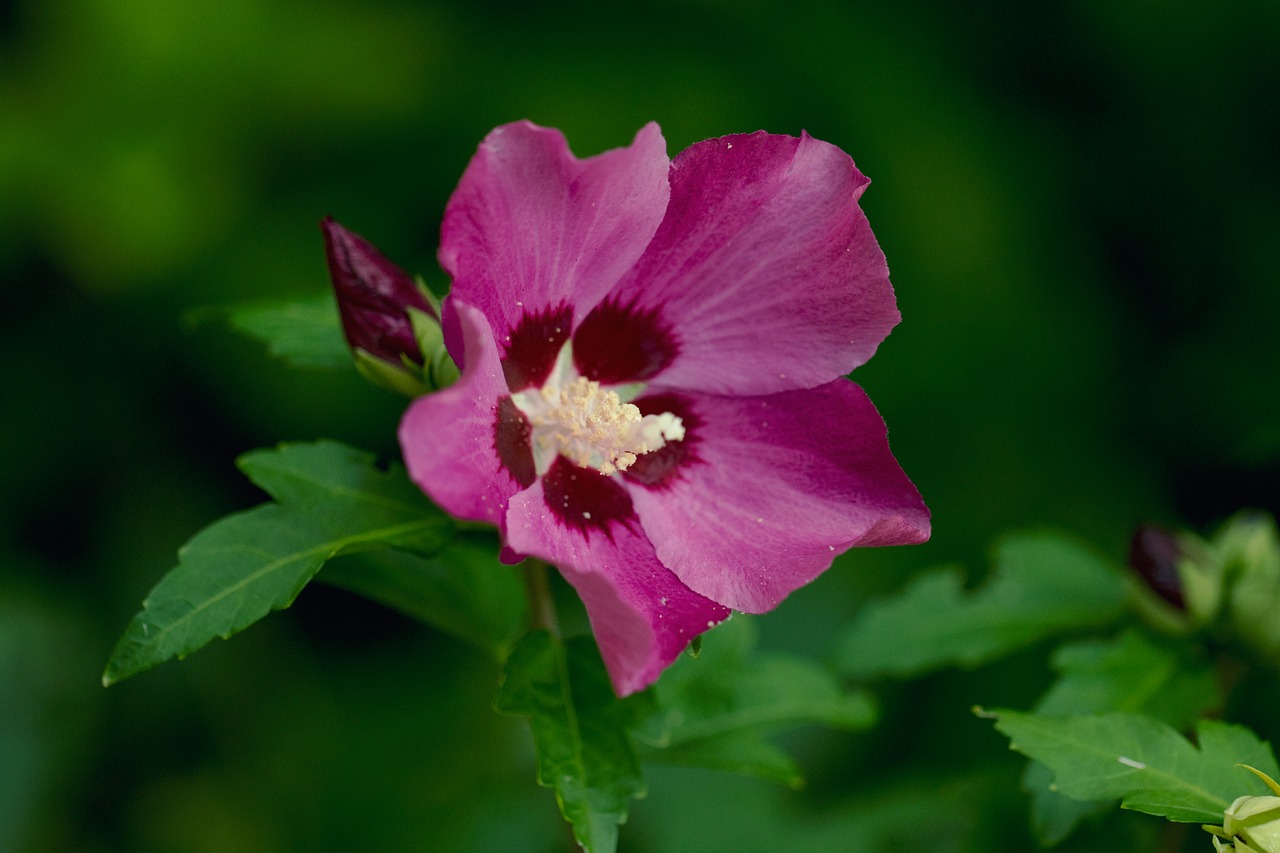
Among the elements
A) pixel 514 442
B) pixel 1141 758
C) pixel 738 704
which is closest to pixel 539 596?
pixel 514 442

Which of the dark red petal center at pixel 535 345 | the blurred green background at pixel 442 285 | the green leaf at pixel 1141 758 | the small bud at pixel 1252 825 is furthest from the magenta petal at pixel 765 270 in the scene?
the blurred green background at pixel 442 285

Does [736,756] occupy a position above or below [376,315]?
below

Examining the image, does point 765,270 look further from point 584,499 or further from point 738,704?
point 738,704

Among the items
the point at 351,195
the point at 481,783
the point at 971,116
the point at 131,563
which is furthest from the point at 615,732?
the point at 971,116

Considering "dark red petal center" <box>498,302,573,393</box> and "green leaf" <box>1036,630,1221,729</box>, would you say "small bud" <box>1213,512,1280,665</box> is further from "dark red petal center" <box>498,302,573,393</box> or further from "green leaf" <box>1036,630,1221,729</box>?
"dark red petal center" <box>498,302,573,393</box>

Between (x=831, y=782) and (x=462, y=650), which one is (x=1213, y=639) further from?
(x=462, y=650)

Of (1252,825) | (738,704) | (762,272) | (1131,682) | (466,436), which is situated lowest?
(738,704)
